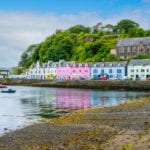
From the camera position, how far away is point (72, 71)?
12875cm

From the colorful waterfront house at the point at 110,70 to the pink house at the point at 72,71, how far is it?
9.96ft

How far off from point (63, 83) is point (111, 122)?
83.9 m

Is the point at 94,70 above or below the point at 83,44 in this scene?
below

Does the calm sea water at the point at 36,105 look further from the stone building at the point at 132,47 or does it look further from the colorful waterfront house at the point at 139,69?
the stone building at the point at 132,47

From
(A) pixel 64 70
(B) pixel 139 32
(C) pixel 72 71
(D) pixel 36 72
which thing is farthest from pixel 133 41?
(D) pixel 36 72

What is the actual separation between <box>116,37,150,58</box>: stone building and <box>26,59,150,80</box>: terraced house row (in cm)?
1464

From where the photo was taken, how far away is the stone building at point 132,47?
128000 mm

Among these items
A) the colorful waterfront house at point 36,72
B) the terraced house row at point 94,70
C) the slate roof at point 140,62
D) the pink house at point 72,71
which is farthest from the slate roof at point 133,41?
the colorful waterfront house at point 36,72

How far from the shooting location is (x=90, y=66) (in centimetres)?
12175

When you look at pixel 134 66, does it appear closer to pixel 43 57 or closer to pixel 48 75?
pixel 48 75

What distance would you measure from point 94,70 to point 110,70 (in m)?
6.14

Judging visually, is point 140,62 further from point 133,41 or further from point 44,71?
point 44,71

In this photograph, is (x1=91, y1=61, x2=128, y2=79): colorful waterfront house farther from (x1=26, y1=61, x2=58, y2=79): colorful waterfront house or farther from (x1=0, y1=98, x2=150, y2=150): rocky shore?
(x1=0, y1=98, x2=150, y2=150): rocky shore

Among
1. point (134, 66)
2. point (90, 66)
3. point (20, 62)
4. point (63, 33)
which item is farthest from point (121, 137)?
point (20, 62)
